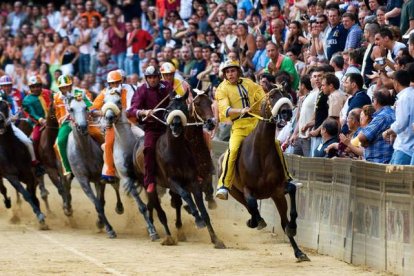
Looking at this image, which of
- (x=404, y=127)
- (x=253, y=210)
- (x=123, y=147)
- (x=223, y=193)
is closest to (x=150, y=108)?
(x=123, y=147)

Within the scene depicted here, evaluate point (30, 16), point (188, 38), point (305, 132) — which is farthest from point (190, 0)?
point (305, 132)

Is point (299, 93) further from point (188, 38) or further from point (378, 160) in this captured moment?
point (188, 38)

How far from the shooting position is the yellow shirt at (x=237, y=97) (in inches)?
617

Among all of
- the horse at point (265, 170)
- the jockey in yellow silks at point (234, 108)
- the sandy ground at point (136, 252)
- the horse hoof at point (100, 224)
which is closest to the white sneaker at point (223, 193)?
the jockey in yellow silks at point (234, 108)

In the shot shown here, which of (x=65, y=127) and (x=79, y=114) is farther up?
(x=79, y=114)

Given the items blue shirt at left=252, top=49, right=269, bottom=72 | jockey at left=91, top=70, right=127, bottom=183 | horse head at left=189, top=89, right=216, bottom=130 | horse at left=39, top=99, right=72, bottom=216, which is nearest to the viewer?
horse head at left=189, top=89, right=216, bottom=130

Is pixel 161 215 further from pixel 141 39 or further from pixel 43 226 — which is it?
pixel 141 39

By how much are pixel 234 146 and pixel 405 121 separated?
2822 millimetres

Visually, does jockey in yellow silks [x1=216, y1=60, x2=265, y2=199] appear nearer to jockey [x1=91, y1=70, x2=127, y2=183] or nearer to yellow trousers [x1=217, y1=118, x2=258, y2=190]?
yellow trousers [x1=217, y1=118, x2=258, y2=190]

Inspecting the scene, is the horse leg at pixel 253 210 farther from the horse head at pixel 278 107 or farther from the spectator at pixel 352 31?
the spectator at pixel 352 31

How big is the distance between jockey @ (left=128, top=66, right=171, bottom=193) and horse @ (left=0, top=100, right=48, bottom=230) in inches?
119

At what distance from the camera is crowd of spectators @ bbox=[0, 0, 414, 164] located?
15344mm

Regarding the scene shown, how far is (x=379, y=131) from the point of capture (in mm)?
14484

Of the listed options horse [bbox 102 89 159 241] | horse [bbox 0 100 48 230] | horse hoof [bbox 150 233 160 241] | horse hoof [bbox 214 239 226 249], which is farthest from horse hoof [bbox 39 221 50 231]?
horse hoof [bbox 214 239 226 249]
